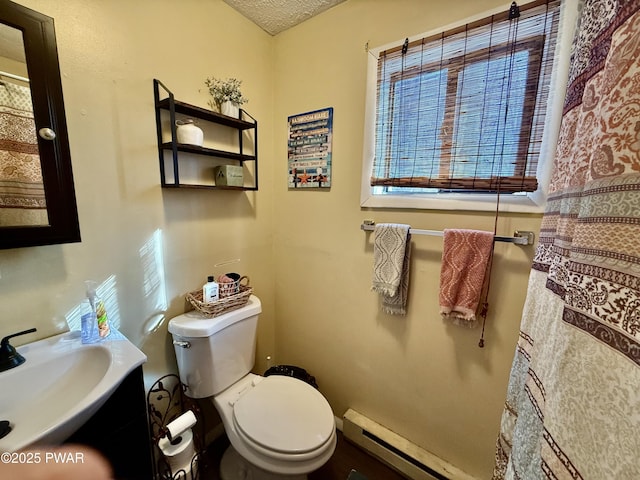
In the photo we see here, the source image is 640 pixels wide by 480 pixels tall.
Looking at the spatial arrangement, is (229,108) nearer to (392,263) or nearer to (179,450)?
(392,263)

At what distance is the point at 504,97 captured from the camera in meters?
0.99

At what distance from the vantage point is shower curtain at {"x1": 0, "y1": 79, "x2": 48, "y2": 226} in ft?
2.47

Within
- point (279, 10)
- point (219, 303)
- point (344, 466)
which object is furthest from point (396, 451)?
point (279, 10)

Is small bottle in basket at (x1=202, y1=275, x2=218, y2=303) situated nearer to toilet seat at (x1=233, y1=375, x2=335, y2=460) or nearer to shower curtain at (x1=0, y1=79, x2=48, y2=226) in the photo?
toilet seat at (x1=233, y1=375, x2=335, y2=460)

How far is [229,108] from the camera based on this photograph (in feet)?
4.35

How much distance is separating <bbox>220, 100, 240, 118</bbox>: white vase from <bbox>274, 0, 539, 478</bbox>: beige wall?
1.11 feet

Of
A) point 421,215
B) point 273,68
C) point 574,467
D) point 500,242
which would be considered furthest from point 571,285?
point 273,68

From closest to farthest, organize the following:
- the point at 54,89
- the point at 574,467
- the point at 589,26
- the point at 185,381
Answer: the point at 574,467 → the point at 589,26 → the point at 54,89 → the point at 185,381

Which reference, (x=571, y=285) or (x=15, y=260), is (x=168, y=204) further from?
(x=571, y=285)

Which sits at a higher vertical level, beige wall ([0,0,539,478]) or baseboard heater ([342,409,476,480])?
beige wall ([0,0,539,478])

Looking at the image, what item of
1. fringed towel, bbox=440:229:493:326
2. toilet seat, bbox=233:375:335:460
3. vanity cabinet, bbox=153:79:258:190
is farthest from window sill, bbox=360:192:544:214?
toilet seat, bbox=233:375:335:460

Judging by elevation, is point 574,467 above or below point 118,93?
below

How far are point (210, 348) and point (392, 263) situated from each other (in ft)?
3.08

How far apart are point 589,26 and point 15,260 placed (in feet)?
5.87
